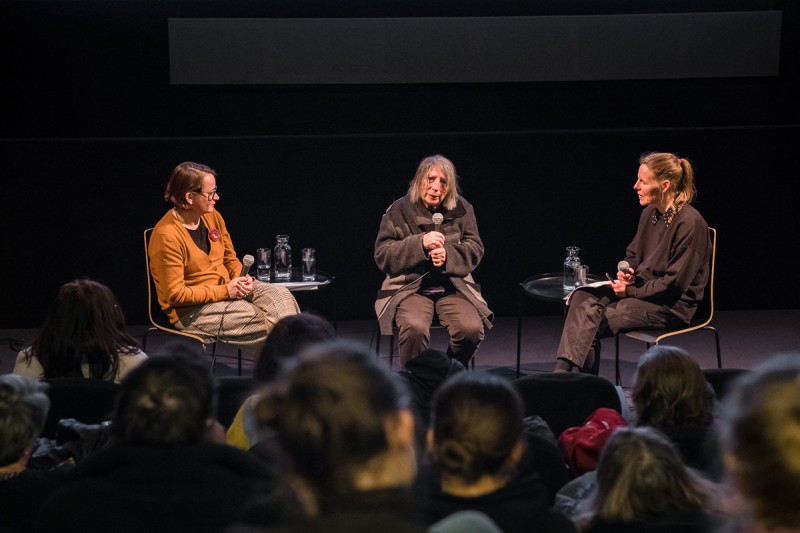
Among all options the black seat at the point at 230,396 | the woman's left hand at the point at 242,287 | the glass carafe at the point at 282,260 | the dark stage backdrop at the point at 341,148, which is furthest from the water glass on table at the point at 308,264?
the black seat at the point at 230,396

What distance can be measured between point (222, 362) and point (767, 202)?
3602 mm

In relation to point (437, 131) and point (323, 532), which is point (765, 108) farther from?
point (323, 532)

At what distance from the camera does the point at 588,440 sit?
2.52 m

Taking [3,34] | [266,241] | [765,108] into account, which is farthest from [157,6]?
[765,108]

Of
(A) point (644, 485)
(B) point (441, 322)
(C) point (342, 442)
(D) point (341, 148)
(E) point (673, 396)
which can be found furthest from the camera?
(D) point (341, 148)

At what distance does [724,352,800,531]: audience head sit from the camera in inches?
44.7

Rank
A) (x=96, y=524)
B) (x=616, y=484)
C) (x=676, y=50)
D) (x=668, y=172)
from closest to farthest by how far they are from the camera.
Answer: (x=96, y=524), (x=616, y=484), (x=668, y=172), (x=676, y=50)

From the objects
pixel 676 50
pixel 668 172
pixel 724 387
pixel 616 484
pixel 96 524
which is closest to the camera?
A: pixel 96 524

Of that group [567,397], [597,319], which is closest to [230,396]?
[567,397]

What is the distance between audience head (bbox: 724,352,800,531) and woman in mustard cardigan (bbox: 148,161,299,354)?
130 inches

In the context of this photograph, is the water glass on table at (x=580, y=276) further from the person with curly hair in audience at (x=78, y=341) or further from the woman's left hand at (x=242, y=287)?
the person with curly hair in audience at (x=78, y=341)

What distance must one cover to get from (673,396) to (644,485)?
664 millimetres

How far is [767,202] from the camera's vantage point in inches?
240

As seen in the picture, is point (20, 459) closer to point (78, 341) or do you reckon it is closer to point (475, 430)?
point (475, 430)
